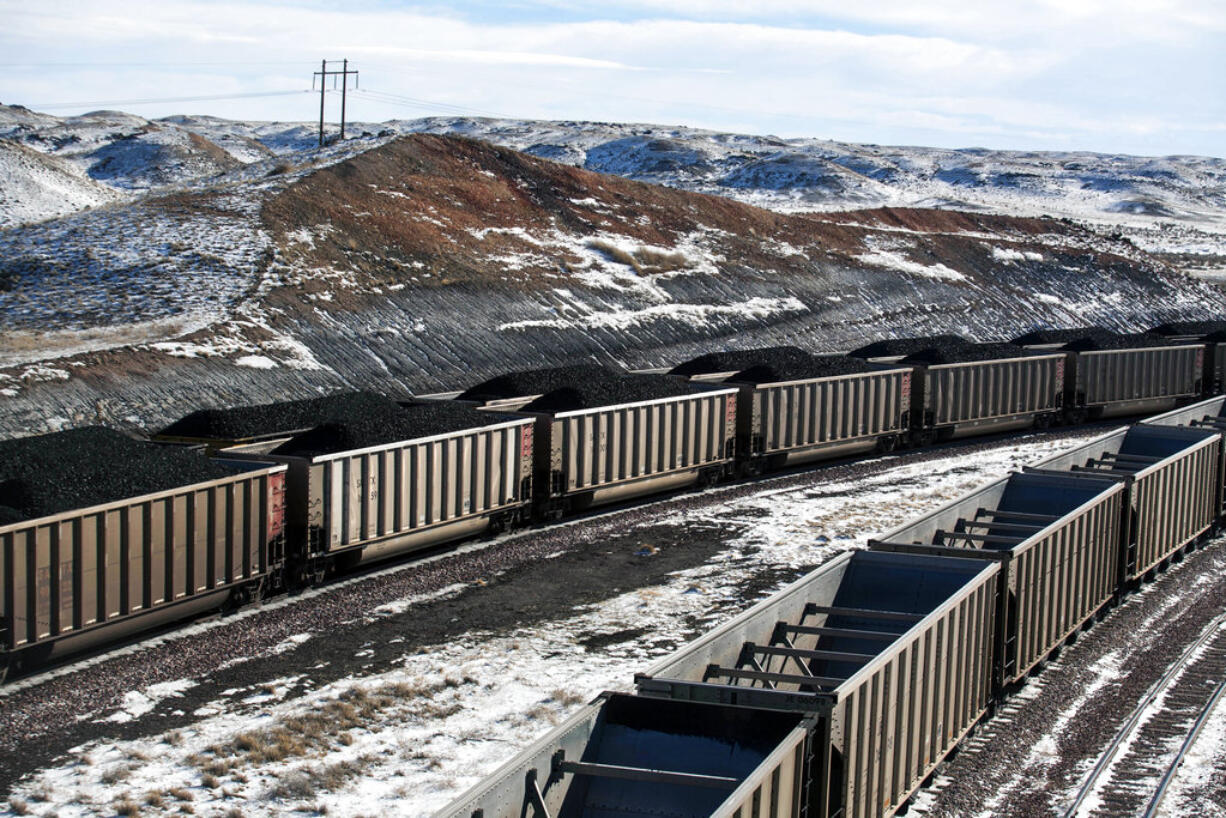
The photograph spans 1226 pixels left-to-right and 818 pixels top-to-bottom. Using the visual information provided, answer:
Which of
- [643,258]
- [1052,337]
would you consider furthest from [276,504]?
[643,258]

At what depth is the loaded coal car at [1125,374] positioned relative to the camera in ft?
134

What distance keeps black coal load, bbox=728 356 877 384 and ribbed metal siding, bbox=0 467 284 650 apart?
15532 mm

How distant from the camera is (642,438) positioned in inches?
1067

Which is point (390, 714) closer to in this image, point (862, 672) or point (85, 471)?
point (85, 471)

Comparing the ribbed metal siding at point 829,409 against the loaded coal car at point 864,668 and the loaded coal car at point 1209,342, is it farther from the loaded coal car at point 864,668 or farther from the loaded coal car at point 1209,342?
the loaded coal car at point 1209,342

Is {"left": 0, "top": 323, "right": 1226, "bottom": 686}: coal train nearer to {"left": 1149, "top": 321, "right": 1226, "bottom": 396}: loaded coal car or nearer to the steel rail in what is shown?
{"left": 1149, "top": 321, "right": 1226, "bottom": 396}: loaded coal car

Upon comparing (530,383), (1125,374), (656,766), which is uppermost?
(530,383)

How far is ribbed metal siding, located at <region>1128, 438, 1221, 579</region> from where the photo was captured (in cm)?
2033

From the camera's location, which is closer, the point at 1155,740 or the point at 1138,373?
the point at 1155,740

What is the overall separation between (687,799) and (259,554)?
11.7m

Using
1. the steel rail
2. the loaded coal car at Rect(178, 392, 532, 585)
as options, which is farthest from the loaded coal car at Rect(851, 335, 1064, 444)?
the steel rail

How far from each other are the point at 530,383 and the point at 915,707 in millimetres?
17738

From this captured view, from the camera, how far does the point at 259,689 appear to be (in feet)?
51.6

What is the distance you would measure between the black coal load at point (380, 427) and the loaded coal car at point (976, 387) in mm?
15790
